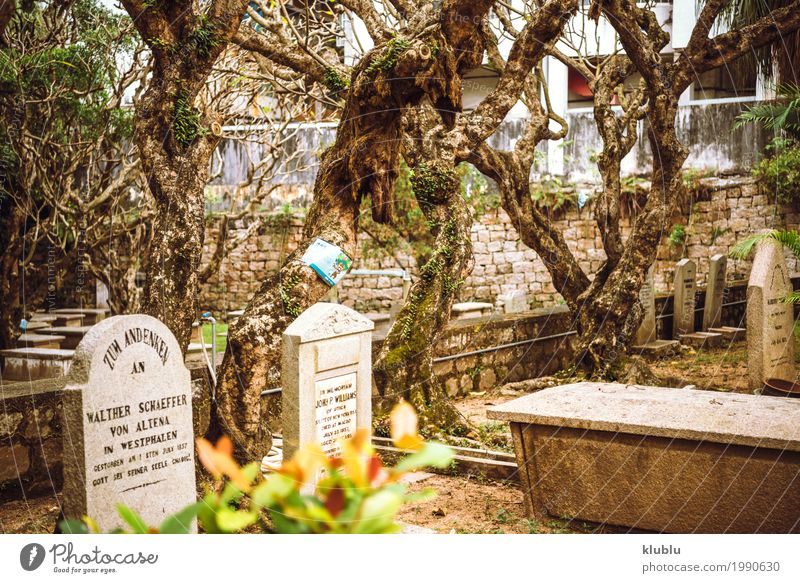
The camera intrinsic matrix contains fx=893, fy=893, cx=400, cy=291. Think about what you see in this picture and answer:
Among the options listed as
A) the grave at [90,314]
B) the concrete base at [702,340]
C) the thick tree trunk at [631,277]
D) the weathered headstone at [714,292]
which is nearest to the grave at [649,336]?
the concrete base at [702,340]

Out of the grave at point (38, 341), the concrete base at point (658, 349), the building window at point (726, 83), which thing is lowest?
the concrete base at point (658, 349)

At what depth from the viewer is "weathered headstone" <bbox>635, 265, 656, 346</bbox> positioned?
399 inches

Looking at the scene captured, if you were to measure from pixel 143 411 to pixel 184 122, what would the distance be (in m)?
1.87

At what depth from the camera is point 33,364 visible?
27.4ft

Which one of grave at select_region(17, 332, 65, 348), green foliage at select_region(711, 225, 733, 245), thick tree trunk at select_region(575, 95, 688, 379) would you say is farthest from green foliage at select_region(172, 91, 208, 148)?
green foliage at select_region(711, 225, 733, 245)

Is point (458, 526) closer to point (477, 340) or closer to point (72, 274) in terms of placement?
point (477, 340)

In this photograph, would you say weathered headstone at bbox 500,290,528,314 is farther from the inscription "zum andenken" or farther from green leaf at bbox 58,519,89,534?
green leaf at bbox 58,519,89,534

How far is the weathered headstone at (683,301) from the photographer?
10734 millimetres

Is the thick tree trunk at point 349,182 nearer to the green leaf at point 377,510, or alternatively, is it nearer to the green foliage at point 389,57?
the green foliage at point 389,57

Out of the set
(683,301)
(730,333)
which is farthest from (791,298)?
(730,333)

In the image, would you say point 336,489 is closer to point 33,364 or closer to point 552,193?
point 33,364

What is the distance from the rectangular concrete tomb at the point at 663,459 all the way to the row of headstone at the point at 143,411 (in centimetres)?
98

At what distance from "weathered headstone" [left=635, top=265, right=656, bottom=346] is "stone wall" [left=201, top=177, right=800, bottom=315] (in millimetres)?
2792
